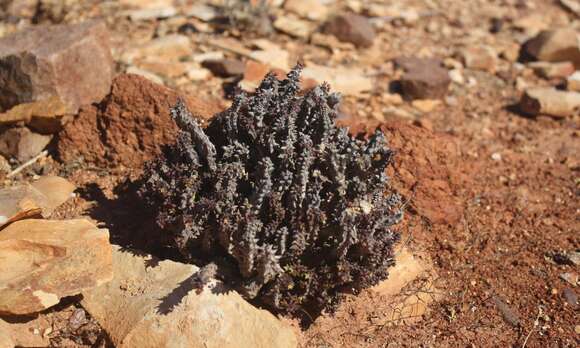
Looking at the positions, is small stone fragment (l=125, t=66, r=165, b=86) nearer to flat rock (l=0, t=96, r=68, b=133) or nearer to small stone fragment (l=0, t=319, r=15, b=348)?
flat rock (l=0, t=96, r=68, b=133)

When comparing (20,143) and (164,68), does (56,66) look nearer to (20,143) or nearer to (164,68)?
(20,143)

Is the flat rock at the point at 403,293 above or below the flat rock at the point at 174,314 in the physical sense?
below

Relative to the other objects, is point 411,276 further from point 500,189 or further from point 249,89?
point 249,89

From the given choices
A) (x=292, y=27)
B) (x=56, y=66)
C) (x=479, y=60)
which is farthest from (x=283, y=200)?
(x=479, y=60)

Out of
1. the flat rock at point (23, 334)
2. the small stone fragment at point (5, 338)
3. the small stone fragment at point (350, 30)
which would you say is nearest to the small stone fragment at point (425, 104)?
the small stone fragment at point (350, 30)

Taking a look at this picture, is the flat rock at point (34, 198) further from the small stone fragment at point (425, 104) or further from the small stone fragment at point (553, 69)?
the small stone fragment at point (553, 69)

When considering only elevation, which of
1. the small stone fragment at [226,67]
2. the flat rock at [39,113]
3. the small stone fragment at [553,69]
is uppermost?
the flat rock at [39,113]

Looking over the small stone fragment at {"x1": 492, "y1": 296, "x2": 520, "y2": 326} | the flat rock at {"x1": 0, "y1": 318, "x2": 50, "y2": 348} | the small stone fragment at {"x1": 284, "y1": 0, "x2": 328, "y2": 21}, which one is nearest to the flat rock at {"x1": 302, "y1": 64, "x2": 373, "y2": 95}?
the small stone fragment at {"x1": 284, "y1": 0, "x2": 328, "y2": 21}
